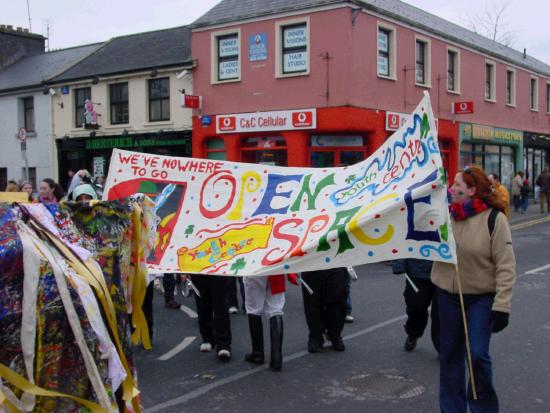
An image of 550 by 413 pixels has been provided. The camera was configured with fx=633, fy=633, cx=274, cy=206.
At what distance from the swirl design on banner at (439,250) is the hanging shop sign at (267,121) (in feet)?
48.6

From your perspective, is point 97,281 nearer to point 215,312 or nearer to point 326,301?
point 215,312

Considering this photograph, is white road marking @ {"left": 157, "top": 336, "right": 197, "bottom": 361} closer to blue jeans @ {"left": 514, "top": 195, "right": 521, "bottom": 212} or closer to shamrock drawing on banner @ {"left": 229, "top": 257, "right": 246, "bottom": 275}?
shamrock drawing on banner @ {"left": 229, "top": 257, "right": 246, "bottom": 275}

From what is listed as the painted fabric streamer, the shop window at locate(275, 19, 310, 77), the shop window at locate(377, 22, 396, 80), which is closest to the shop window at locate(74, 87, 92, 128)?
the shop window at locate(275, 19, 310, 77)

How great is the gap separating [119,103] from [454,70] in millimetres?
12721

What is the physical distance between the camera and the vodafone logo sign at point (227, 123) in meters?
20.5

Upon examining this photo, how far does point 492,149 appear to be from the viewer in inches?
1091

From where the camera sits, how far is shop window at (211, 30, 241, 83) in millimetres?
20594

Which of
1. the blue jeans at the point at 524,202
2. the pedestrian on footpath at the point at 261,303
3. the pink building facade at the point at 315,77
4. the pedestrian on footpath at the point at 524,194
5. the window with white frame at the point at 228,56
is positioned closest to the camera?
the pedestrian on footpath at the point at 261,303

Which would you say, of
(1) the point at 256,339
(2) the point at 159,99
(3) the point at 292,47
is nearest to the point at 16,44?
(2) the point at 159,99

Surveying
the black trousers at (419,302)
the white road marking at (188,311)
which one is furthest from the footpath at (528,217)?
the black trousers at (419,302)

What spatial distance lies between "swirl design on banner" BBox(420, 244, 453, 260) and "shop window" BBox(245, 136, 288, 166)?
50.9 ft

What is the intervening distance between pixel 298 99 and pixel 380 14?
12.4 feet

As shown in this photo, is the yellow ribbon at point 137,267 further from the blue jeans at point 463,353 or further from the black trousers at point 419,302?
the black trousers at point 419,302

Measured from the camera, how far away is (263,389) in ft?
17.4
